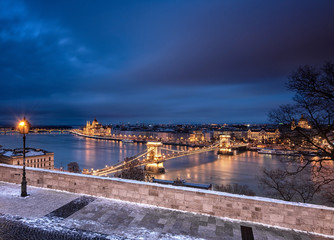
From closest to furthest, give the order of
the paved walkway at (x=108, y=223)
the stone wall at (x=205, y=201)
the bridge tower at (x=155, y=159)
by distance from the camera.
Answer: the paved walkway at (x=108, y=223) < the stone wall at (x=205, y=201) < the bridge tower at (x=155, y=159)

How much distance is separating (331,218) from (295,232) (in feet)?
2.26

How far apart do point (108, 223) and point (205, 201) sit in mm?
2015

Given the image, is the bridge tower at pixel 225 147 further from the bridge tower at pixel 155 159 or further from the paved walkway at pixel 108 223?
the paved walkway at pixel 108 223

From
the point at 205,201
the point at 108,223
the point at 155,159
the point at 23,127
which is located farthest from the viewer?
the point at 155,159

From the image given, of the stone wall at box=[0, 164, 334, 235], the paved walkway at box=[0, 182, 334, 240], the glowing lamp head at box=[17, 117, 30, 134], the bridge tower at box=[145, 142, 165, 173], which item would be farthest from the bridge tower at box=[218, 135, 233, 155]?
the glowing lamp head at box=[17, 117, 30, 134]

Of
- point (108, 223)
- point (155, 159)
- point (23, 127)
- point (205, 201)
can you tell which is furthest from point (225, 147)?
point (108, 223)

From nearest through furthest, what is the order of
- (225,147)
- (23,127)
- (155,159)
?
(23,127)
(155,159)
(225,147)

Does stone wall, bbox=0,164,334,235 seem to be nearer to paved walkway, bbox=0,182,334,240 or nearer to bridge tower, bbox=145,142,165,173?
paved walkway, bbox=0,182,334,240

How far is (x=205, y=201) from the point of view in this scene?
4.39 meters

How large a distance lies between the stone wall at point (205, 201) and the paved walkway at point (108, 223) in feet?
0.50

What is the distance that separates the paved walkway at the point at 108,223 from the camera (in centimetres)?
360

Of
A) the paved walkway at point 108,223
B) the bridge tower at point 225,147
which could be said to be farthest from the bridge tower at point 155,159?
the paved walkway at point 108,223

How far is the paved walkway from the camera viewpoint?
360 centimetres

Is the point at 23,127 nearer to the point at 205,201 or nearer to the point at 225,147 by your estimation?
the point at 205,201
